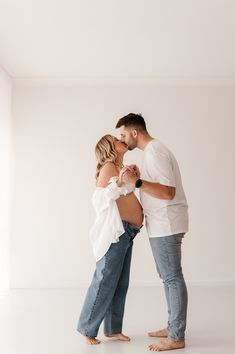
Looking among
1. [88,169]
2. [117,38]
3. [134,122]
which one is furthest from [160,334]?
[88,169]

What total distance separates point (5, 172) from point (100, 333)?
105 inches

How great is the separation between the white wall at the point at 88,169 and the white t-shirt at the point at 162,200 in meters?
2.76

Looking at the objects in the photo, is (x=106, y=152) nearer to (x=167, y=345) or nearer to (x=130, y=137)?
(x=130, y=137)

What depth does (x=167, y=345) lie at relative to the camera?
3.00 meters

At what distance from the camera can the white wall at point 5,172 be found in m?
5.38

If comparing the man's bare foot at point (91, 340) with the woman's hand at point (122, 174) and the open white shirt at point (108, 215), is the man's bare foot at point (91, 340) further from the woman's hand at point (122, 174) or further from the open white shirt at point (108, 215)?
the woman's hand at point (122, 174)

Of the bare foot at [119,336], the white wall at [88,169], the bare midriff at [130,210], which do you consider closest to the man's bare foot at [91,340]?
the bare foot at [119,336]

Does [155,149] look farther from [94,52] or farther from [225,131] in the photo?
[225,131]

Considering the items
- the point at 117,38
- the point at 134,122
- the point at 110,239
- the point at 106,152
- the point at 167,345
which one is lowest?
the point at 167,345

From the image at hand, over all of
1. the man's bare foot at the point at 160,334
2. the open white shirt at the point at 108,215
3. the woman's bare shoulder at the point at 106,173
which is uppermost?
the woman's bare shoulder at the point at 106,173

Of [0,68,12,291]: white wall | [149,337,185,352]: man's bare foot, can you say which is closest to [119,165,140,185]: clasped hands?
[149,337,185,352]: man's bare foot

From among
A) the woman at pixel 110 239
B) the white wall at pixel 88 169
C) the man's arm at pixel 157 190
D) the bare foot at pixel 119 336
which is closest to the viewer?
the man's arm at pixel 157 190

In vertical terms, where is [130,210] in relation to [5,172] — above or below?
below

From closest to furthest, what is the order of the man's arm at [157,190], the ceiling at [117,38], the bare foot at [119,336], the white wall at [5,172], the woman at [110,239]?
the man's arm at [157,190] → the woman at [110,239] → the bare foot at [119,336] → the ceiling at [117,38] → the white wall at [5,172]
